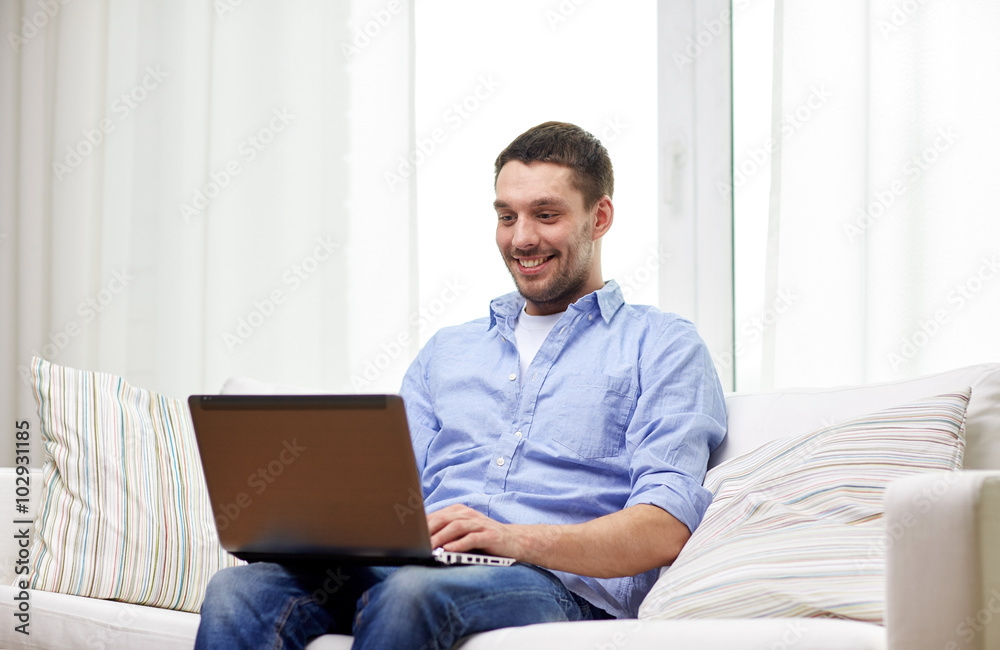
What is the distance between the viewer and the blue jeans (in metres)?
1.06

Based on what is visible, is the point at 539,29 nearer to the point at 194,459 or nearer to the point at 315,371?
the point at 315,371

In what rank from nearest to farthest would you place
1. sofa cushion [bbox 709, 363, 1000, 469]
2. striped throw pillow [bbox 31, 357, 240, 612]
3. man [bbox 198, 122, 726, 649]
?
man [bbox 198, 122, 726, 649] < sofa cushion [bbox 709, 363, 1000, 469] < striped throw pillow [bbox 31, 357, 240, 612]

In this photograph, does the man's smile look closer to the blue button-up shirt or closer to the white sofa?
the blue button-up shirt

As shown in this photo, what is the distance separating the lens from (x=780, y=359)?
6.65 ft

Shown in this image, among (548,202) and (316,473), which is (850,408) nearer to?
(548,202)

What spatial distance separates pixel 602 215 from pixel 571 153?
0.14 meters

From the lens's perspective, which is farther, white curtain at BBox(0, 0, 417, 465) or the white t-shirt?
white curtain at BBox(0, 0, 417, 465)

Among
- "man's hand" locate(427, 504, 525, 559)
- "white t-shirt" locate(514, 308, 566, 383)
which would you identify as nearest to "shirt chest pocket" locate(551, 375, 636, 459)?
"white t-shirt" locate(514, 308, 566, 383)

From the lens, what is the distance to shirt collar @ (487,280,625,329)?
1622mm

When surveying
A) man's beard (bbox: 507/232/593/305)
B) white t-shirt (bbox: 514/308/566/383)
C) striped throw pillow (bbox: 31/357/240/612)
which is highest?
man's beard (bbox: 507/232/593/305)

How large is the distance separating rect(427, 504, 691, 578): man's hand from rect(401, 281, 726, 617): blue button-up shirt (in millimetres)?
41

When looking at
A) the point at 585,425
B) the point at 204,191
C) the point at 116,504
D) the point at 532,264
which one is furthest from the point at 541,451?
the point at 204,191

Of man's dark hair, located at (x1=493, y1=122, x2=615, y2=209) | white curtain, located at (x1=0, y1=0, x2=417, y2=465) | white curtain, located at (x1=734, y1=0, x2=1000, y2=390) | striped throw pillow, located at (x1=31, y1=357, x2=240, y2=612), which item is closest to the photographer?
striped throw pillow, located at (x1=31, y1=357, x2=240, y2=612)

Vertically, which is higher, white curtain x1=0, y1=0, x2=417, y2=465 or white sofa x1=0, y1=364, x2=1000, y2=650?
white curtain x1=0, y1=0, x2=417, y2=465
